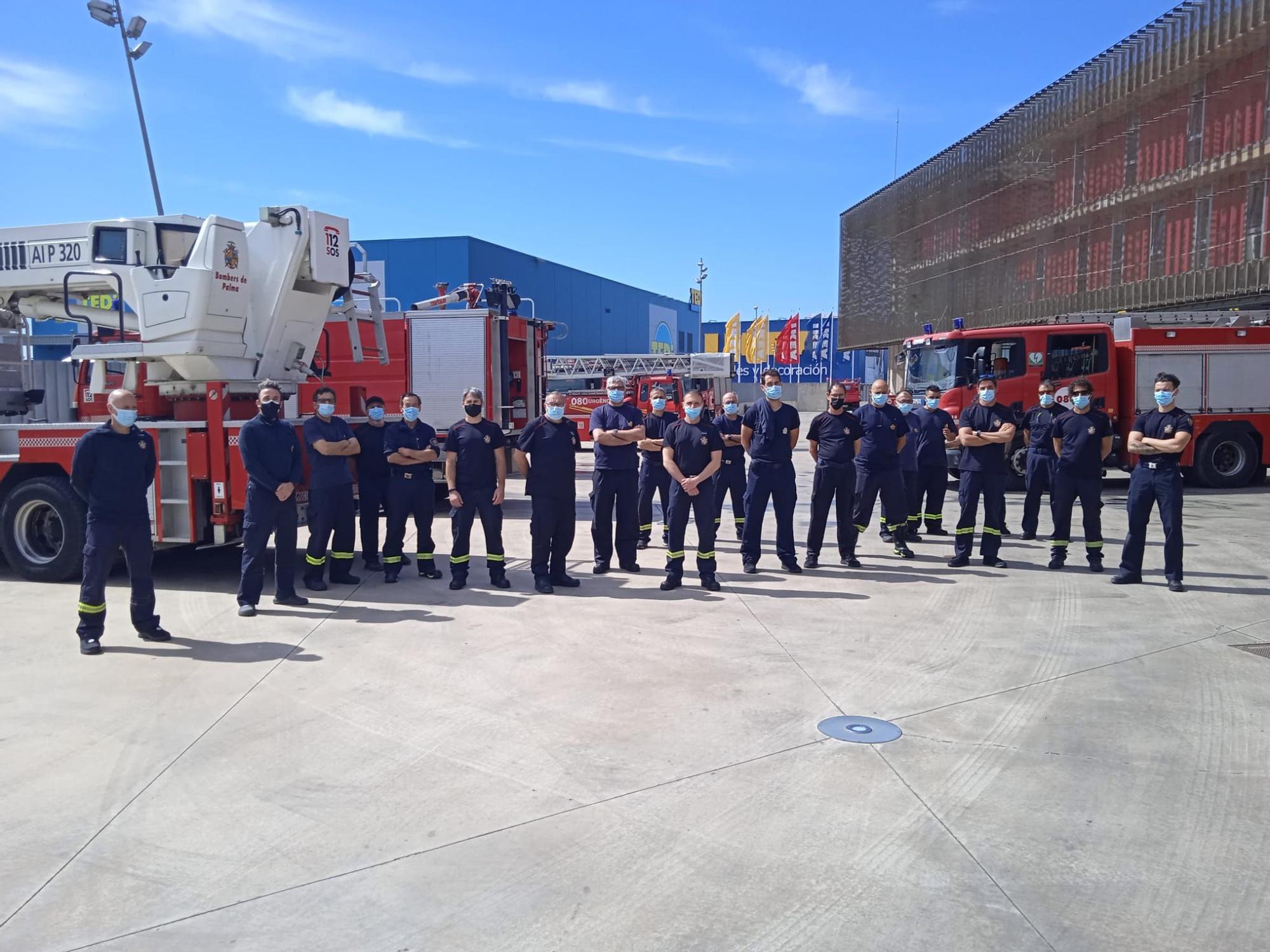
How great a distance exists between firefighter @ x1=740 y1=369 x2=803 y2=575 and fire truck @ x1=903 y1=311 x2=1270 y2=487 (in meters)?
7.32

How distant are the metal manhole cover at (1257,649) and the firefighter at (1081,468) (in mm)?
2733

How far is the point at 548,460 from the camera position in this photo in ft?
29.1

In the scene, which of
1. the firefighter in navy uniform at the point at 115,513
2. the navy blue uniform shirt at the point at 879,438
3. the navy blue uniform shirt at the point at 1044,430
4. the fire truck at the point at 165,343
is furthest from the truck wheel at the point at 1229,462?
the firefighter in navy uniform at the point at 115,513

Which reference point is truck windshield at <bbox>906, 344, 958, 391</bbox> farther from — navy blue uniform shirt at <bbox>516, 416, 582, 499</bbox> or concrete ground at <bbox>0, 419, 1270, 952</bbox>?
navy blue uniform shirt at <bbox>516, 416, 582, 499</bbox>

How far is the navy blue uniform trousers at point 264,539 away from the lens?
7773mm

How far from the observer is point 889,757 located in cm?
471

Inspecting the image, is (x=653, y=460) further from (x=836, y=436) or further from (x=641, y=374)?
A: (x=641, y=374)

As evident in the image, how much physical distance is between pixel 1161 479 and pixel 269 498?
7636 mm

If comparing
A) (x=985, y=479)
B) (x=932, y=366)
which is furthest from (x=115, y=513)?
(x=932, y=366)

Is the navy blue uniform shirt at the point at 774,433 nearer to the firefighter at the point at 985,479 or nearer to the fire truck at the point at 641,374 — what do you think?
the firefighter at the point at 985,479

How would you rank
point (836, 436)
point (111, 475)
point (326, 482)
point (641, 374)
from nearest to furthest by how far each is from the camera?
1. point (111, 475)
2. point (326, 482)
3. point (836, 436)
4. point (641, 374)

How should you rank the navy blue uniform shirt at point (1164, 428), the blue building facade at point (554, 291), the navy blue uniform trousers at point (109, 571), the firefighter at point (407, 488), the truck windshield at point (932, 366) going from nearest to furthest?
the navy blue uniform trousers at point (109, 571) < the navy blue uniform shirt at point (1164, 428) < the firefighter at point (407, 488) < the truck windshield at point (932, 366) < the blue building facade at point (554, 291)

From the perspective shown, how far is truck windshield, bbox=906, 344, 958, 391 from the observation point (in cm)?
1639

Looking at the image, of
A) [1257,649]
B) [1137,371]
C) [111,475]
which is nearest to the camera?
[1257,649]
